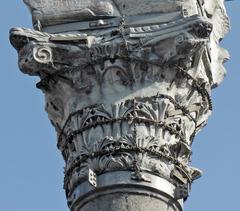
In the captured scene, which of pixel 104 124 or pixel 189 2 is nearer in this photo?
pixel 104 124

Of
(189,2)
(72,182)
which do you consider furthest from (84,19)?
(72,182)

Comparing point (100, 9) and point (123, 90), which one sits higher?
point (100, 9)

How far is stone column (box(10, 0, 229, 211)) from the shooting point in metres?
9.34

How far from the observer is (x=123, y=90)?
9820 millimetres

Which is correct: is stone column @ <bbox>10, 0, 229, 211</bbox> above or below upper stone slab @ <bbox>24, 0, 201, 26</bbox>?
below

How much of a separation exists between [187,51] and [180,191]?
4.03ft

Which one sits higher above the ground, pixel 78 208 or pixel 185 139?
pixel 185 139

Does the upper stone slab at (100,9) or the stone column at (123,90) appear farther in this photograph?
the upper stone slab at (100,9)

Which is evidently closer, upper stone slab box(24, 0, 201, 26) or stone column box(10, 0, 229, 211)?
stone column box(10, 0, 229, 211)

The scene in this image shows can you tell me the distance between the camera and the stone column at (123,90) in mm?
9344

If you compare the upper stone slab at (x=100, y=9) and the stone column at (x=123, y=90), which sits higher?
the upper stone slab at (x=100, y=9)

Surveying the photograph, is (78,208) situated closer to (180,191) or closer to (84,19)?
(180,191)

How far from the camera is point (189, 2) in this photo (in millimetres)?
10273

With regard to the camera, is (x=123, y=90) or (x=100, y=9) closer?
(x=123, y=90)
